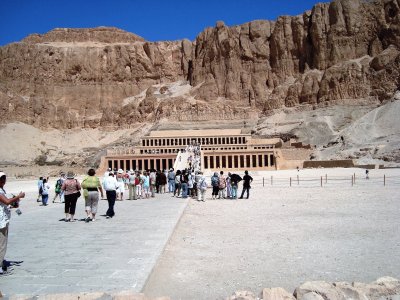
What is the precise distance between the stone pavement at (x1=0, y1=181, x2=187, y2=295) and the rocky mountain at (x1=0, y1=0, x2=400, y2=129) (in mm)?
84868

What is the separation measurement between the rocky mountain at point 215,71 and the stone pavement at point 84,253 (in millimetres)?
84868

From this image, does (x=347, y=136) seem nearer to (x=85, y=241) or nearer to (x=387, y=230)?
(x=387, y=230)

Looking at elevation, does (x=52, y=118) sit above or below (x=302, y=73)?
below

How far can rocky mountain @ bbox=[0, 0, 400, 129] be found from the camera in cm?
9888

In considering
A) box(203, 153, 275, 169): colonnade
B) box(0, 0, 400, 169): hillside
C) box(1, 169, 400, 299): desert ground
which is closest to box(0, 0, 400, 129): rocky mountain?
box(0, 0, 400, 169): hillside

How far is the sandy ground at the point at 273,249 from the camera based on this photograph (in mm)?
8062

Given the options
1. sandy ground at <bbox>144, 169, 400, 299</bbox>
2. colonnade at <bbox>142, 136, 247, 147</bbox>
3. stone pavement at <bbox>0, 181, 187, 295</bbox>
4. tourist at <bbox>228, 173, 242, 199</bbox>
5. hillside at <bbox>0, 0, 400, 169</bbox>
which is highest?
hillside at <bbox>0, 0, 400, 169</bbox>

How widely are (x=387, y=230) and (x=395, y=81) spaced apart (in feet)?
276

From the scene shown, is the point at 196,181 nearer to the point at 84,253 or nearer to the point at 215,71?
the point at 84,253

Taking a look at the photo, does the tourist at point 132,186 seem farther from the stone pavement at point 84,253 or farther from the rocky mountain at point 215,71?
the rocky mountain at point 215,71

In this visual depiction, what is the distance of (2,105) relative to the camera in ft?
372

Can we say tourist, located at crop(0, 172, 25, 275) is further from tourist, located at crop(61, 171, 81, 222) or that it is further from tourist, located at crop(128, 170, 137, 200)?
tourist, located at crop(128, 170, 137, 200)

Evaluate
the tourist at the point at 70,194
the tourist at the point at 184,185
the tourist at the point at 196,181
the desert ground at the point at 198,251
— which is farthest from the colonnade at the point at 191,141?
the tourist at the point at 70,194

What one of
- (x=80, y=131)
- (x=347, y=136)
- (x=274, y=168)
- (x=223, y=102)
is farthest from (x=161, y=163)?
(x=80, y=131)
